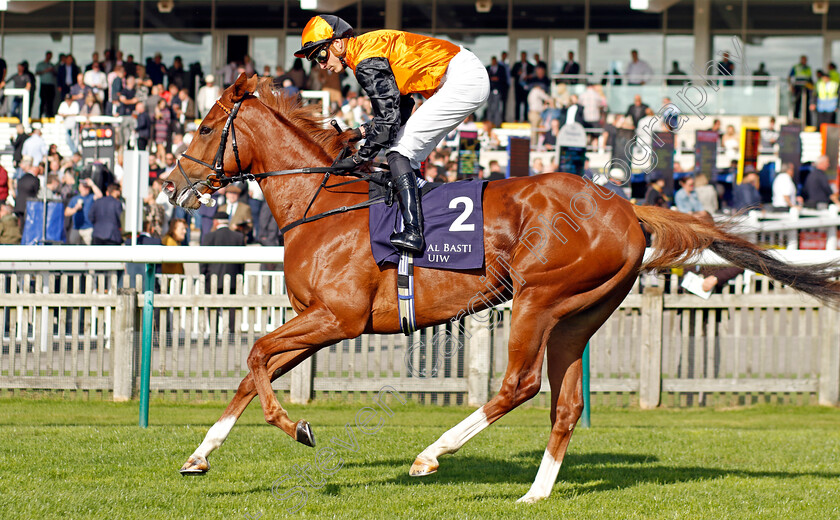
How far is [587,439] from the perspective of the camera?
20.6ft

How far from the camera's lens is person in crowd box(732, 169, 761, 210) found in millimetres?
13445

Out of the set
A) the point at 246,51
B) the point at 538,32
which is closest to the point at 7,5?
the point at 246,51

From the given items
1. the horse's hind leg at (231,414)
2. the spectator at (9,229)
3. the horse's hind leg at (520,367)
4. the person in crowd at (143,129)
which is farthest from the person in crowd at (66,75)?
the horse's hind leg at (520,367)

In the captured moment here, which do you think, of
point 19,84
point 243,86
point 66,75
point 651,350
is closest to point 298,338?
point 243,86

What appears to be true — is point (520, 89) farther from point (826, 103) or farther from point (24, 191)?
point (24, 191)

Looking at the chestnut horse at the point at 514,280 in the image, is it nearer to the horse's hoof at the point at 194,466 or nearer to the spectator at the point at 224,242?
the horse's hoof at the point at 194,466

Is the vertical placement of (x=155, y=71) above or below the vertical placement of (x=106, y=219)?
above

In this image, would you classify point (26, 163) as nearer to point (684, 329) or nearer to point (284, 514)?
point (684, 329)

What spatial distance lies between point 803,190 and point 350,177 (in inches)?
439

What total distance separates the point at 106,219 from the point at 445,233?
8.37 metres

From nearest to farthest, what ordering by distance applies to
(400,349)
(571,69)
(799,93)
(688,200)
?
(400,349), (688,200), (799,93), (571,69)

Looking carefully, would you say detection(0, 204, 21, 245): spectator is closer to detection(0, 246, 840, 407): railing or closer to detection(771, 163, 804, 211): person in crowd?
detection(0, 246, 840, 407): railing

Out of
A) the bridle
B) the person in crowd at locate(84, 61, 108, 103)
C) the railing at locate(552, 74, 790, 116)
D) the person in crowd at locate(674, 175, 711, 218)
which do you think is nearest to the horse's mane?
the bridle

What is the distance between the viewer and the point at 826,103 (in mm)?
18344
